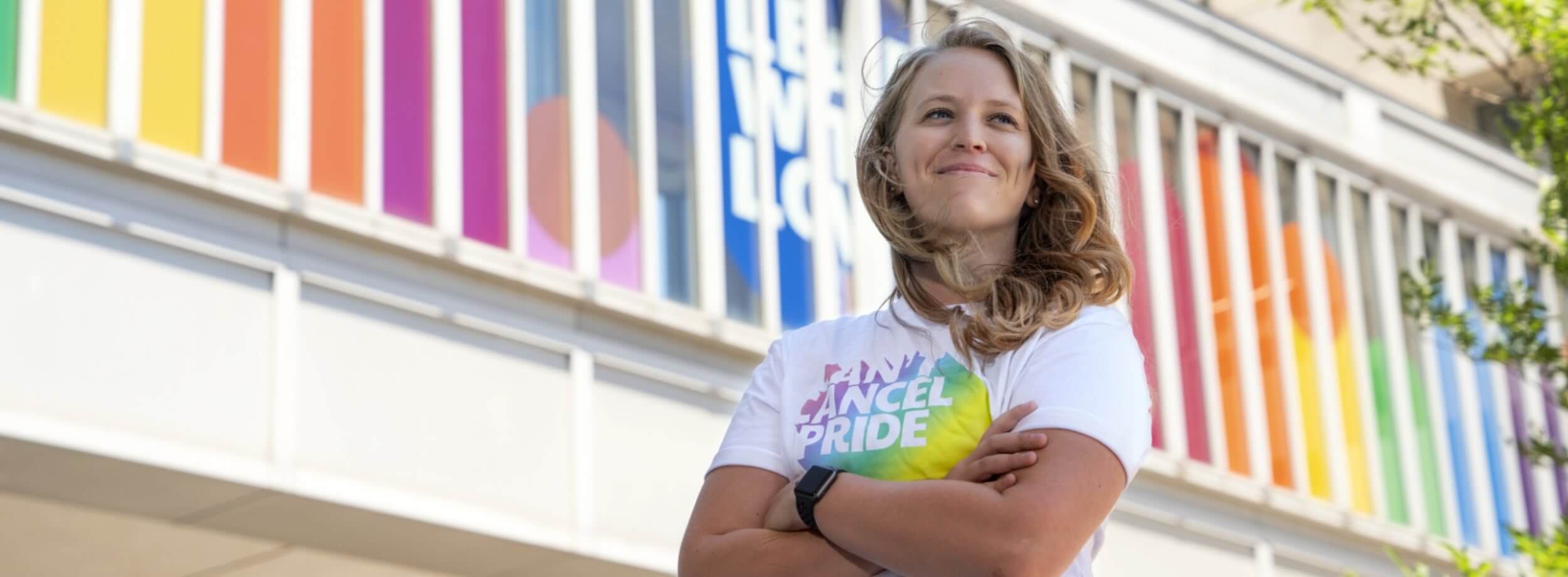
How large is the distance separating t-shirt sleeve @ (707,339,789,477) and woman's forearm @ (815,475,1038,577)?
260 millimetres

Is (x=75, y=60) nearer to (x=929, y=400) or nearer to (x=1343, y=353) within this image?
(x=929, y=400)

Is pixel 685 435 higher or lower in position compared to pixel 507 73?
lower

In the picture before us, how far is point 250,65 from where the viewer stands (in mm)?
8898

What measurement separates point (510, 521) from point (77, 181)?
2.53 meters

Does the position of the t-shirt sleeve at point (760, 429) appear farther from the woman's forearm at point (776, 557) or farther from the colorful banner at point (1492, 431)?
the colorful banner at point (1492, 431)

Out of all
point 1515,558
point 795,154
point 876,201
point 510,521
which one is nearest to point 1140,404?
point 876,201

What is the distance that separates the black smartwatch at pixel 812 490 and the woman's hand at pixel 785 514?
0.01 metres

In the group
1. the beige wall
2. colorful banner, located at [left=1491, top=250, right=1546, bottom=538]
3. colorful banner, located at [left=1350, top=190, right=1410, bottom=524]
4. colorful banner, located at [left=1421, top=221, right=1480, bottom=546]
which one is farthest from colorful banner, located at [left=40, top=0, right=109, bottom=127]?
the beige wall

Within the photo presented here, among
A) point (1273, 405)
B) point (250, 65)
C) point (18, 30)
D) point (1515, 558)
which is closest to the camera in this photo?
point (18, 30)

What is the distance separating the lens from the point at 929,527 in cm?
244

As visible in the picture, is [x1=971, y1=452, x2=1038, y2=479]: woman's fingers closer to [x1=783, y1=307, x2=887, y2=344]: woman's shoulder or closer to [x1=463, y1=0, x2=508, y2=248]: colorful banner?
[x1=783, y1=307, x2=887, y2=344]: woman's shoulder

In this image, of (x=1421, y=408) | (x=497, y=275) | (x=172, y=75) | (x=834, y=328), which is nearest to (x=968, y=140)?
(x=834, y=328)

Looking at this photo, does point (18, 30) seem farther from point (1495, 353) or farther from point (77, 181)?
point (1495, 353)

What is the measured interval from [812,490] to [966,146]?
1.86 ft
